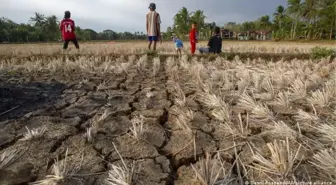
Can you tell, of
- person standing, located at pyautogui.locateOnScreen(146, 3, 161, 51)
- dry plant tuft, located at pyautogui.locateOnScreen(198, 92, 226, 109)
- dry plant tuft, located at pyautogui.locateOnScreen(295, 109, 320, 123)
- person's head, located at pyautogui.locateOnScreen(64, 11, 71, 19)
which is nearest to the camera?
dry plant tuft, located at pyautogui.locateOnScreen(295, 109, 320, 123)

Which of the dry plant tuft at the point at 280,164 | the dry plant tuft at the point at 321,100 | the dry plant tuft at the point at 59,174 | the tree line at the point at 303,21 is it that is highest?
the tree line at the point at 303,21

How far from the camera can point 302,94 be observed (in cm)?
190

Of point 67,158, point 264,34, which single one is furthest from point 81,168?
point 264,34

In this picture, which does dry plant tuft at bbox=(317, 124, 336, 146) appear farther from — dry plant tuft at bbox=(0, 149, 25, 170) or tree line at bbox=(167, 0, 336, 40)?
tree line at bbox=(167, 0, 336, 40)

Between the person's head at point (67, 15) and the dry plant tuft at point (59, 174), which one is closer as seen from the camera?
the dry plant tuft at point (59, 174)

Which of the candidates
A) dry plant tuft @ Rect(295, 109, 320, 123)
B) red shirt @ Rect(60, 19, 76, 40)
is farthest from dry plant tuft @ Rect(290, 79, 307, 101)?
red shirt @ Rect(60, 19, 76, 40)

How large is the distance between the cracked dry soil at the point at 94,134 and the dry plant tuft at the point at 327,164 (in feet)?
1.70

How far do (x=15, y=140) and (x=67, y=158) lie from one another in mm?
490

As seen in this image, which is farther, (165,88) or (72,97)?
(165,88)

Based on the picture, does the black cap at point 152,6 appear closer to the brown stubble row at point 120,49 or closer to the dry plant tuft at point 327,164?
the brown stubble row at point 120,49

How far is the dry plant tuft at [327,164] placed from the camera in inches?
35.6

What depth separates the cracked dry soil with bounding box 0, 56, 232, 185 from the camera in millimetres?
1083

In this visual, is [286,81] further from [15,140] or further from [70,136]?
[15,140]

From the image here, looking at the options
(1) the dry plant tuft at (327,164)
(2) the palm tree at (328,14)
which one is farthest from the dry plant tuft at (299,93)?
(2) the palm tree at (328,14)
